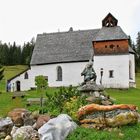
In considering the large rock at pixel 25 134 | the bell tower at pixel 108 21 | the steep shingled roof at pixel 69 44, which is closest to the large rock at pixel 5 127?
the large rock at pixel 25 134

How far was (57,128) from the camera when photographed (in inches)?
841

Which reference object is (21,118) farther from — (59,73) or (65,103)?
(59,73)

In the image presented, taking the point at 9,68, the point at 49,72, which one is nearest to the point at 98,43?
the point at 49,72

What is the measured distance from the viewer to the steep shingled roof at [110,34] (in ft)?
237

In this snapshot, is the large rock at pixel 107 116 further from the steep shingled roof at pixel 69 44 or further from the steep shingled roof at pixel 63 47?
the steep shingled roof at pixel 63 47

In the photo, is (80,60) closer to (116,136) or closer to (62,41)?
(62,41)

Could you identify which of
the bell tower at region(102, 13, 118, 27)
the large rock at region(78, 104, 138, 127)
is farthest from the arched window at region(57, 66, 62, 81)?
the large rock at region(78, 104, 138, 127)

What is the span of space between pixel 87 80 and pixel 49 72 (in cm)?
4150

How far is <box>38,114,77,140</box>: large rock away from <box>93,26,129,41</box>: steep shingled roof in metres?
51.0

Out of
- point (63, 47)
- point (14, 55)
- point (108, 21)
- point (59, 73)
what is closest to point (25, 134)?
point (59, 73)

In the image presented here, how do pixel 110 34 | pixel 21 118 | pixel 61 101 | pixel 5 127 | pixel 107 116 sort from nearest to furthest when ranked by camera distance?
pixel 107 116 → pixel 5 127 → pixel 21 118 → pixel 61 101 → pixel 110 34

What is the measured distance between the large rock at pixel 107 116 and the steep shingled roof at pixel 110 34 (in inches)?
1946

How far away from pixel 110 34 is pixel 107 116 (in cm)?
5126

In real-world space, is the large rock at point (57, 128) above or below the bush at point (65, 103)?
below
